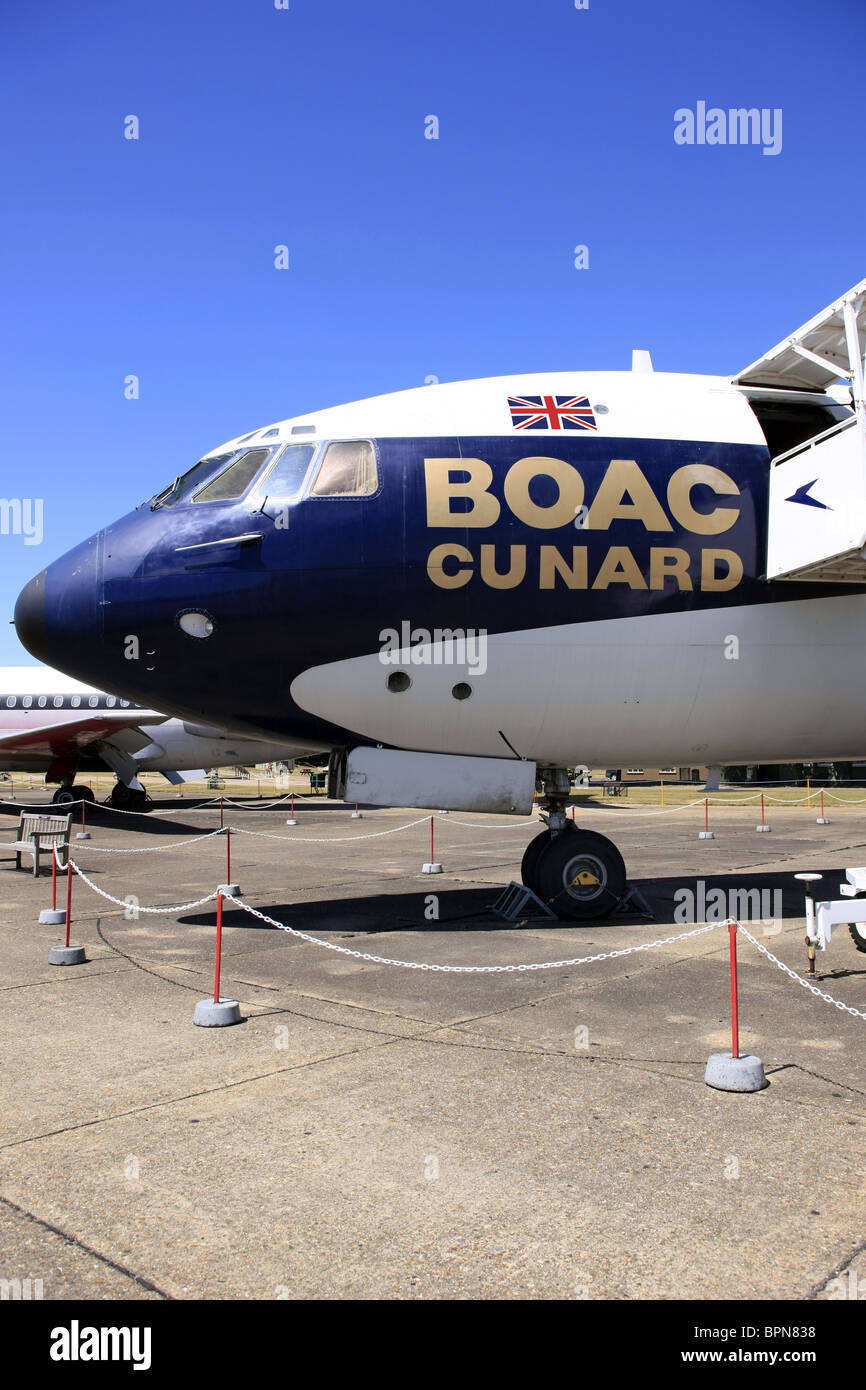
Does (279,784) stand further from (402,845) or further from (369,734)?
(369,734)

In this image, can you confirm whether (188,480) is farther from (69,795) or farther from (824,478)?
(69,795)

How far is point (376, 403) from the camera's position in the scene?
9625mm

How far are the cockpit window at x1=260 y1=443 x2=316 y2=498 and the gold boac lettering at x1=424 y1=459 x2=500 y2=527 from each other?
1.21 m

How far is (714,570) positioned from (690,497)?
0.74 m

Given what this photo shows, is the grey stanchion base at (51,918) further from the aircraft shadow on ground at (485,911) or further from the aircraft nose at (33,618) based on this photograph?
the aircraft nose at (33,618)

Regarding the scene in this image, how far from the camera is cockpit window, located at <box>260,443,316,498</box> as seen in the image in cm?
916

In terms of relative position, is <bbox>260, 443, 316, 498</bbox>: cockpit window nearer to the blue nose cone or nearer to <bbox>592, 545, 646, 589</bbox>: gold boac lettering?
the blue nose cone

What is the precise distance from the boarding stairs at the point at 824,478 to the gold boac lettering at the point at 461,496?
9.00 feet

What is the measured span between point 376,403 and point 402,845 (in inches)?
451

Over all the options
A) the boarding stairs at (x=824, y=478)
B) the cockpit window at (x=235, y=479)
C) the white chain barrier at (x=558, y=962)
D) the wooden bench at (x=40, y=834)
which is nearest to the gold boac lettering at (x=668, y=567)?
the boarding stairs at (x=824, y=478)

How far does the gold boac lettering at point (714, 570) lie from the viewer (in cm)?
915

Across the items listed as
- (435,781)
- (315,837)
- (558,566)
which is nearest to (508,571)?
(558,566)

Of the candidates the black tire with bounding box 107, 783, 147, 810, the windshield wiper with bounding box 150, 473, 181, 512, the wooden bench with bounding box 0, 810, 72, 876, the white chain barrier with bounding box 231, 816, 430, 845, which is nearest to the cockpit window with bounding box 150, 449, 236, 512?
the windshield wiper with bounding box 150, 473, 181, 512
